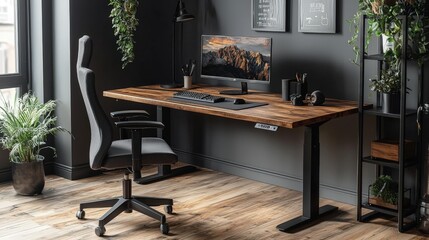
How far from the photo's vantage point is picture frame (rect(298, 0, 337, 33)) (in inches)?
156

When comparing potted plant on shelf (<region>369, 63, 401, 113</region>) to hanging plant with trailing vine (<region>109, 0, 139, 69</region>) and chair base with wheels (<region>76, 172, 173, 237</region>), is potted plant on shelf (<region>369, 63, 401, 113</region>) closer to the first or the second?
chair base with wheels (<region>76, 172, 173, 237</region>)

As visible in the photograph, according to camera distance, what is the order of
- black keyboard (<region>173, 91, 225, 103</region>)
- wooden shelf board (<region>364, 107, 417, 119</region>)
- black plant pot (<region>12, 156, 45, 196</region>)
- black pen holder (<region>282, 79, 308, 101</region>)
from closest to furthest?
wooden shelf board (<region>364, 107, 417, 119</region>), black pen holder (<region>282, 79, 308, 101</region>), black keyboard (<region>173, 91, 225, 103</region>), black plant pot (<region>12, 156, 45, 196</region>)

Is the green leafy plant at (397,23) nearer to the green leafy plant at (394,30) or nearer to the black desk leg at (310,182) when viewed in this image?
the green leafy plant at (394,30)

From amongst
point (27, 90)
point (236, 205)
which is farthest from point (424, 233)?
point (27, 90)

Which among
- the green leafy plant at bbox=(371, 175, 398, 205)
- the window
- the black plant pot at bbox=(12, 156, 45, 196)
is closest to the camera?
the green leafy plant at bbox=(371, 175, 398, 205)

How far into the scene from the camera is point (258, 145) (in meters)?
4.50

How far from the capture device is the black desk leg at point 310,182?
3.66 meters

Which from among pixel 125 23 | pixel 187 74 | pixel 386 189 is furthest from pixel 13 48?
pixel 386 189

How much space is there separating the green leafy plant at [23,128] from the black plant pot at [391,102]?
6.76ft

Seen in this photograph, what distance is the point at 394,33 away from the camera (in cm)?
346

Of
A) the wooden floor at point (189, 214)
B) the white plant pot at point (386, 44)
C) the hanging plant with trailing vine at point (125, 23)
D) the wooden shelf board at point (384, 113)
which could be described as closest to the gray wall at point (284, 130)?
the wooden floor at point (189, 214)

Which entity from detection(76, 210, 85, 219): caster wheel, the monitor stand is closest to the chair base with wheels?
detection(76, 210, 85, 219): caster wheel

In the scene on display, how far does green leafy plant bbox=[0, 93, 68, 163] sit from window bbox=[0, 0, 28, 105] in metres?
0.19

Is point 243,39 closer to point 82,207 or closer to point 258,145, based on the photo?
point 258,145
